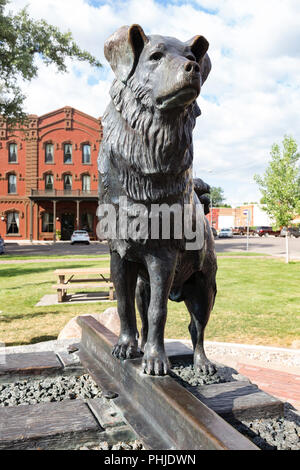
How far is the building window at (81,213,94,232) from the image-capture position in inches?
1394

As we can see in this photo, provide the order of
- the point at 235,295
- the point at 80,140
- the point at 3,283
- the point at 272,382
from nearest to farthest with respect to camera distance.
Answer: the point at 272,382 → the point at 235,295 → the point at 3,283 → the point at 80,140

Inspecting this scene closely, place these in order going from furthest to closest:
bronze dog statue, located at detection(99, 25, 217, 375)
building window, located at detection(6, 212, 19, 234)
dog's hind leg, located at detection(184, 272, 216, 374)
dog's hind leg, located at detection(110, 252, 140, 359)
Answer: building window, located at detection(6, 212, 19, 234) → dog's hind leg, located at detection(184, 272, 216, 374) → dog's hind leg, located at detection(110, 252, 140, 359) → bronze dog statue, located at detection(99, 25, 217, 375)

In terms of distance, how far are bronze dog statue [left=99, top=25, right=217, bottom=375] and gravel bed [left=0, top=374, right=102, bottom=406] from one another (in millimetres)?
428

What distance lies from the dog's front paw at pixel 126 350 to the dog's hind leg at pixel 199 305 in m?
0.52

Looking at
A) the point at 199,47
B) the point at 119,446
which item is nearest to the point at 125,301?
the point at 119,446

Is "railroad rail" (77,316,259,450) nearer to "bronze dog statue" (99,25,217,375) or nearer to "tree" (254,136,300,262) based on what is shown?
"bronze dog statue" (99,25,217,375)

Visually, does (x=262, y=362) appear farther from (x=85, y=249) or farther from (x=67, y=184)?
(x=67, y=184)

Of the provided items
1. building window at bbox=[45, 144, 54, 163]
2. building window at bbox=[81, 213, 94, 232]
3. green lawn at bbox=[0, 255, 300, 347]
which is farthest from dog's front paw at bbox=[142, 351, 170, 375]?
building window at bbox=[45, 144, 54, 163]

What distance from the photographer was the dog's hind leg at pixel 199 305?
8.93 ft

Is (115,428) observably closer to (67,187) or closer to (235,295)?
→ (235,295)

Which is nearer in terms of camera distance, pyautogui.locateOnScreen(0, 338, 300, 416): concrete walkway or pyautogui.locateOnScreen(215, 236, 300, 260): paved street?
pyautogui.locateOnScreen(0, 338, 300, 416): concrete walkway

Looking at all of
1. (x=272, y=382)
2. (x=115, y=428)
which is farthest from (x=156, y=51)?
(x=272, y=382)
